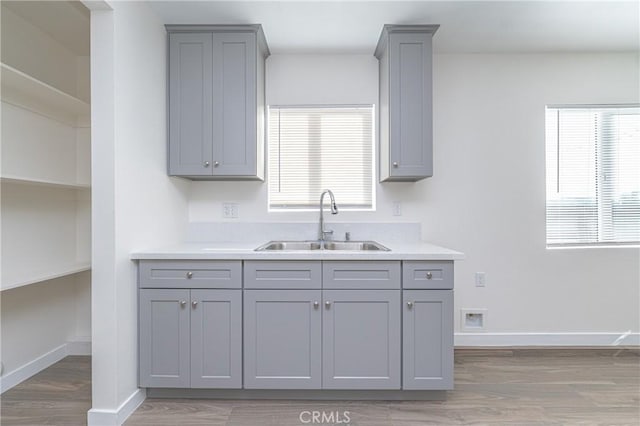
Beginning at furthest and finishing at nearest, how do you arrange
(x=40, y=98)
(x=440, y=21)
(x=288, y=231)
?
(x=288, y=231), (x=440, y=21), (x=40, y=98)

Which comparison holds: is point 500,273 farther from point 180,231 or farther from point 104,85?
point 104,85

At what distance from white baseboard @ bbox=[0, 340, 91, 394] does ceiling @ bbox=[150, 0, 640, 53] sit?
2.60 m

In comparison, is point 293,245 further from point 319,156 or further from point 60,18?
point 60,18

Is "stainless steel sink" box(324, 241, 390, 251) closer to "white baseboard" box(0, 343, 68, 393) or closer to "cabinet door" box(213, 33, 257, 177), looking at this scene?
"cabinet door" box(213, 33, 257, 177)

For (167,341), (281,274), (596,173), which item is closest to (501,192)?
(596,173)

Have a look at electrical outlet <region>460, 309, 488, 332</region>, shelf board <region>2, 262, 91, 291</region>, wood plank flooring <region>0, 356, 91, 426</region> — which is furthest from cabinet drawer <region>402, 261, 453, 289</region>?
shelf board <region>2, 262, 91, 291</region>

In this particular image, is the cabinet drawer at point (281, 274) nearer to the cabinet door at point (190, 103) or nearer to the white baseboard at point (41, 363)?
the cabinet door at point (190, 103)

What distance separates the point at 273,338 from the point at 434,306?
3.24ft

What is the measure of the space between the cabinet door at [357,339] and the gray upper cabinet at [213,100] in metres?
1.15

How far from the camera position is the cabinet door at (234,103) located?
2309 mm

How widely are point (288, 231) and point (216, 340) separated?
103cm

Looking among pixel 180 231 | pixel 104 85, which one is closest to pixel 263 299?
pixel 180 231

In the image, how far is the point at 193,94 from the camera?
233 cm

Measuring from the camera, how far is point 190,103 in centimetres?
233
